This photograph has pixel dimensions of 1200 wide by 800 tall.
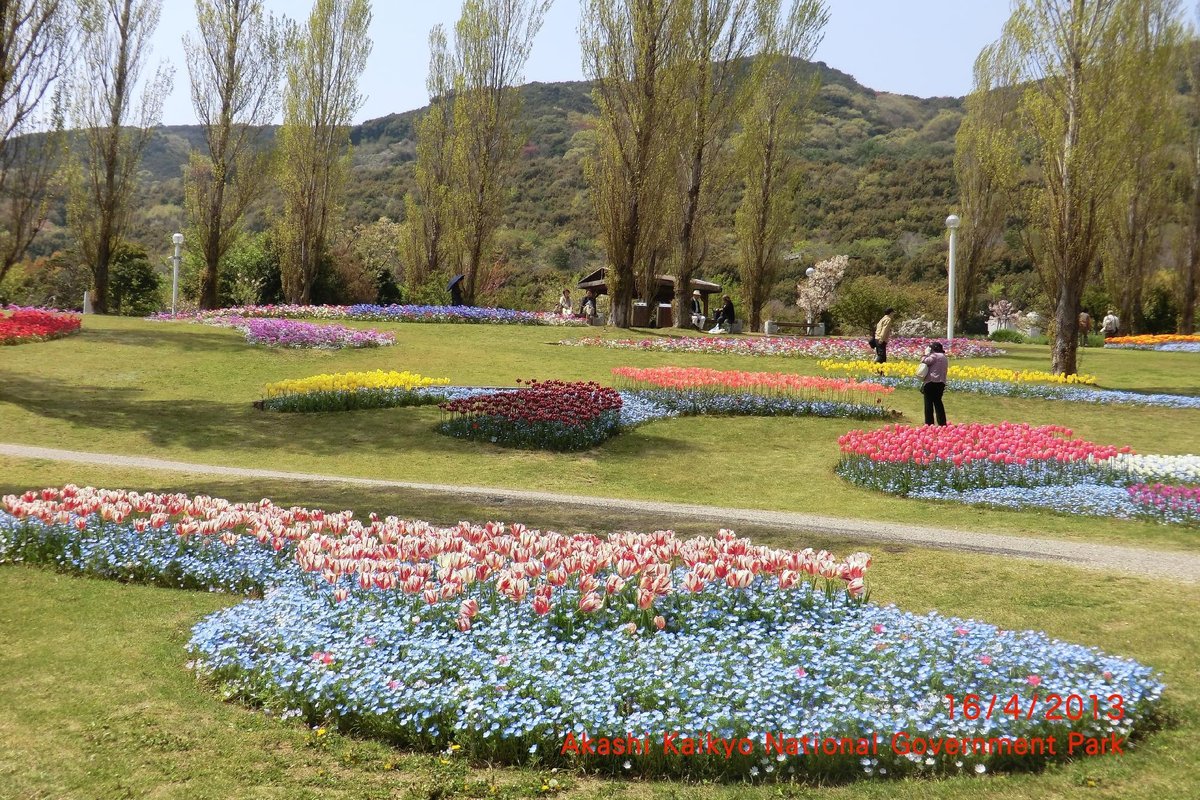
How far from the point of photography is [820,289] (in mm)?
47531

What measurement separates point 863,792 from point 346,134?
1296 inches

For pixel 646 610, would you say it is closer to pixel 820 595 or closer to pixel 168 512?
pixel 820 595

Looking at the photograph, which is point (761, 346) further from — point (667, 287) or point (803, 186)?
point (803, 186)

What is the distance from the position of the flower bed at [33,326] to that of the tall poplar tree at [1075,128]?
21.7 m

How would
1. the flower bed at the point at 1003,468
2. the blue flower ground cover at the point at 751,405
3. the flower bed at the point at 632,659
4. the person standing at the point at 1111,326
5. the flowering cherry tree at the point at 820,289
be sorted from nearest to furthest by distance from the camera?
1. the flower bed at the point at 632,659
2. the flower bed at the point at 1003,468
3. the blue flower ground cover at the point at 751,405
4. the person standing at the point at 1111,326
5. the flowering cherry tree at the point at 820,289

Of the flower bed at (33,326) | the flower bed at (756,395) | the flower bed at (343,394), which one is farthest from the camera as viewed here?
the flower bed at (33,326)

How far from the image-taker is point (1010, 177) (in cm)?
2144

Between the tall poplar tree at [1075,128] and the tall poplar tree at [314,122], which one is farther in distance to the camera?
the tall poplar tree at [314,122]

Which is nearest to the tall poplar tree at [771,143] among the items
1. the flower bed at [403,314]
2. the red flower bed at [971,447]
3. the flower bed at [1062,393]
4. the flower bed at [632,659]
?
the flower bed at [403,314]

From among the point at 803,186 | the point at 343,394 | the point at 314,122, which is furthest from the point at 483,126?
the point at 803,186

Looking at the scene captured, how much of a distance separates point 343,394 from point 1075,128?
51.3 ft

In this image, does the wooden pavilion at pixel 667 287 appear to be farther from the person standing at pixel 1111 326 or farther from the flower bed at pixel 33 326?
the flower bed at pixel 33 326

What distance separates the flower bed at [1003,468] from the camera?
33.8ft

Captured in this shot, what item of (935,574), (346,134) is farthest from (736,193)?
(935,574)
